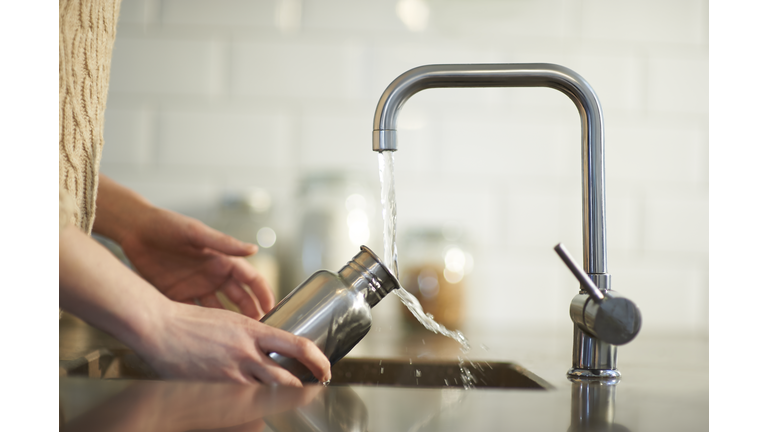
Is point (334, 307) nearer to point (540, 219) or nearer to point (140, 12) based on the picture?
point (540, 219)

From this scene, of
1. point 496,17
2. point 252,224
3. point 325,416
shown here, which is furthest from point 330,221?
point 325,416

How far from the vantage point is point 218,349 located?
52cm

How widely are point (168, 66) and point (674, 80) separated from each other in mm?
1006

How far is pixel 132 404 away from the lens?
427mm

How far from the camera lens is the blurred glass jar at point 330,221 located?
112cm

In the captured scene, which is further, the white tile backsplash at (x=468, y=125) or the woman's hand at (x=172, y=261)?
the white tile backsplash at (x=468, y=125)

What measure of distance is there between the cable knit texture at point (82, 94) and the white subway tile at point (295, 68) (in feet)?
1.55

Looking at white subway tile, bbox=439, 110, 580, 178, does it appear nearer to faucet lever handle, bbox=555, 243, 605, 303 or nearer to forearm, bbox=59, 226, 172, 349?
faucet lever handle, bbox=555, 243, 605, 303

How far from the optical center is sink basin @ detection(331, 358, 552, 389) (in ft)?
2.65

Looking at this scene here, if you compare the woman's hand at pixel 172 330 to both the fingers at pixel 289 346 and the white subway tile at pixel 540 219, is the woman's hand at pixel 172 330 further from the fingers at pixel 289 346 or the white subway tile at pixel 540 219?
the white subway tile at pixel 540 219

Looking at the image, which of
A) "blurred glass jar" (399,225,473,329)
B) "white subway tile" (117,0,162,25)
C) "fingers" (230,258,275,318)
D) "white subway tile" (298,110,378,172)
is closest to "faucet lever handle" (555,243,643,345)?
"fingers" (230,258,275,318)

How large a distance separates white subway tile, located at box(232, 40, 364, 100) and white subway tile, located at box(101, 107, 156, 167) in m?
0.19

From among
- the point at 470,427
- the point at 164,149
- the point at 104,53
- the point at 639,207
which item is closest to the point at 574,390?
the point at 470,427

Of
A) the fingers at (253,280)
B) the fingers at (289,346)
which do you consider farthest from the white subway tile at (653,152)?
the fingers at (289,346)
